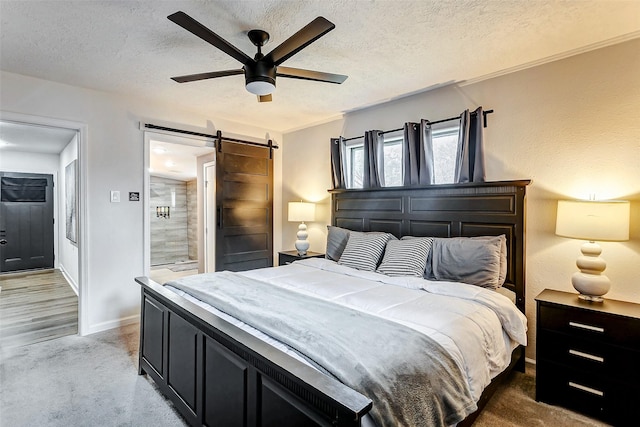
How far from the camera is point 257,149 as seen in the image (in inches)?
184

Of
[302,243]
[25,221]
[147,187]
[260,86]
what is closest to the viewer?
[260,86]

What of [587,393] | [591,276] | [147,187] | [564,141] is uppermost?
[564,141]

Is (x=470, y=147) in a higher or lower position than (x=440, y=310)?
higher

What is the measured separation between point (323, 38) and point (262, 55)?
0.48 m

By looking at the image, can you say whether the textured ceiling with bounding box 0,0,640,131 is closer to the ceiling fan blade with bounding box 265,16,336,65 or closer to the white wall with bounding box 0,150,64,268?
the ceiling fan blade with bounding box 265,16,336,65

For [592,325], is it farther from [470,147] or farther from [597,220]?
[470,147]

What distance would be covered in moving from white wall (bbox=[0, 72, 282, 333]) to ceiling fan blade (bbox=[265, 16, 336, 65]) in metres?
2.33

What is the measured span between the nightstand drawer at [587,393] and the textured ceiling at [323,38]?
231 centimetres

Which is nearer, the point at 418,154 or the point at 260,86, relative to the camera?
the point at 260,86

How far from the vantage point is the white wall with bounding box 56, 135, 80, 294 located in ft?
16.3

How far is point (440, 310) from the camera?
1834mm

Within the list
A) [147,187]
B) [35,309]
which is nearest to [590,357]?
[147,187]

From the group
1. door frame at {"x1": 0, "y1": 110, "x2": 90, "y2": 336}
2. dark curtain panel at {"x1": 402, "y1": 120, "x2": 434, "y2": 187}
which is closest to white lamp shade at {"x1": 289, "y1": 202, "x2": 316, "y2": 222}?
dark curtain panel at {"x1": 402, "y1": 120, "x2": 434, "y2": 187}

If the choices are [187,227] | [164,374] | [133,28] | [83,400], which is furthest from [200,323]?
[187,227]
